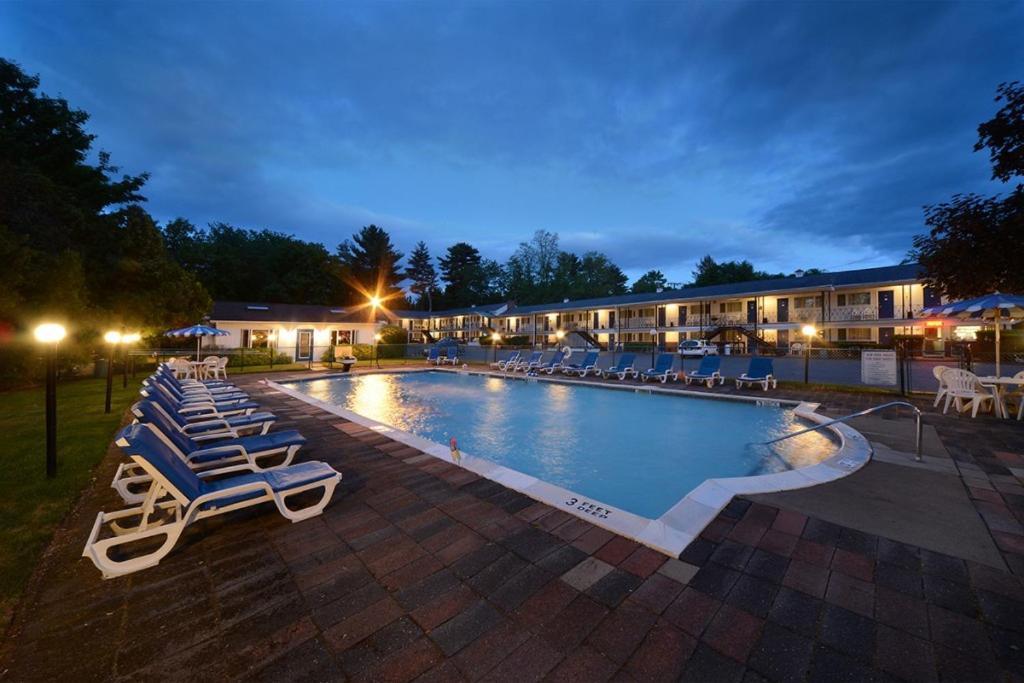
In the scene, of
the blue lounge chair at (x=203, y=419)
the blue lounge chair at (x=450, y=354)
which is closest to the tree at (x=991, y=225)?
the blue lounge chair at (x=203, y=419)

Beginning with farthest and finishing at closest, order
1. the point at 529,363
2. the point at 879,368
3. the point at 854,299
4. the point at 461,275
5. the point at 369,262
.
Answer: the point at 461,275 < the point at 369,262 < the point at 854,299 < the point at 529,363 < the point at 879,368

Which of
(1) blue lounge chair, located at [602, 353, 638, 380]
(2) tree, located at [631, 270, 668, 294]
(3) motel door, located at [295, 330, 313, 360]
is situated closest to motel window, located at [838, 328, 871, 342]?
(1) blue lounge chair, located at [602, 353, 638, 380]

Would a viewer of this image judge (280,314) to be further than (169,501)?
Yes

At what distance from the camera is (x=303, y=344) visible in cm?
2720

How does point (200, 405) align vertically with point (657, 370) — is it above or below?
below

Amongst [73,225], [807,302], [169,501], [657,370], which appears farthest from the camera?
[807,302]

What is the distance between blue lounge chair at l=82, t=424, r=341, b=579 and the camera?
2605mm

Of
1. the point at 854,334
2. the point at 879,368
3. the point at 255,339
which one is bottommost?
the point at 879,368

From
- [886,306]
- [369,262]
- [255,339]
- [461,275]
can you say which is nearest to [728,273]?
[886,306]

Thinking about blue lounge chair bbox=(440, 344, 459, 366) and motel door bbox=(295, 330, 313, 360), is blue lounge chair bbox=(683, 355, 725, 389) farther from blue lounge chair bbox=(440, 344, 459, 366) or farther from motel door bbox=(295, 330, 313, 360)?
motel door bbox=(295, 330, 313, 360)

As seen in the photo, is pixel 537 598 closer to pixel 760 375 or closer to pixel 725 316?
pixel 760 375

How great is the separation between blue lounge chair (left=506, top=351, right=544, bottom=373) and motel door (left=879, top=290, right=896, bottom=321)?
2255cm

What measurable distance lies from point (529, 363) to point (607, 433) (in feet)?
38.6

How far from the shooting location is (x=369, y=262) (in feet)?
168
